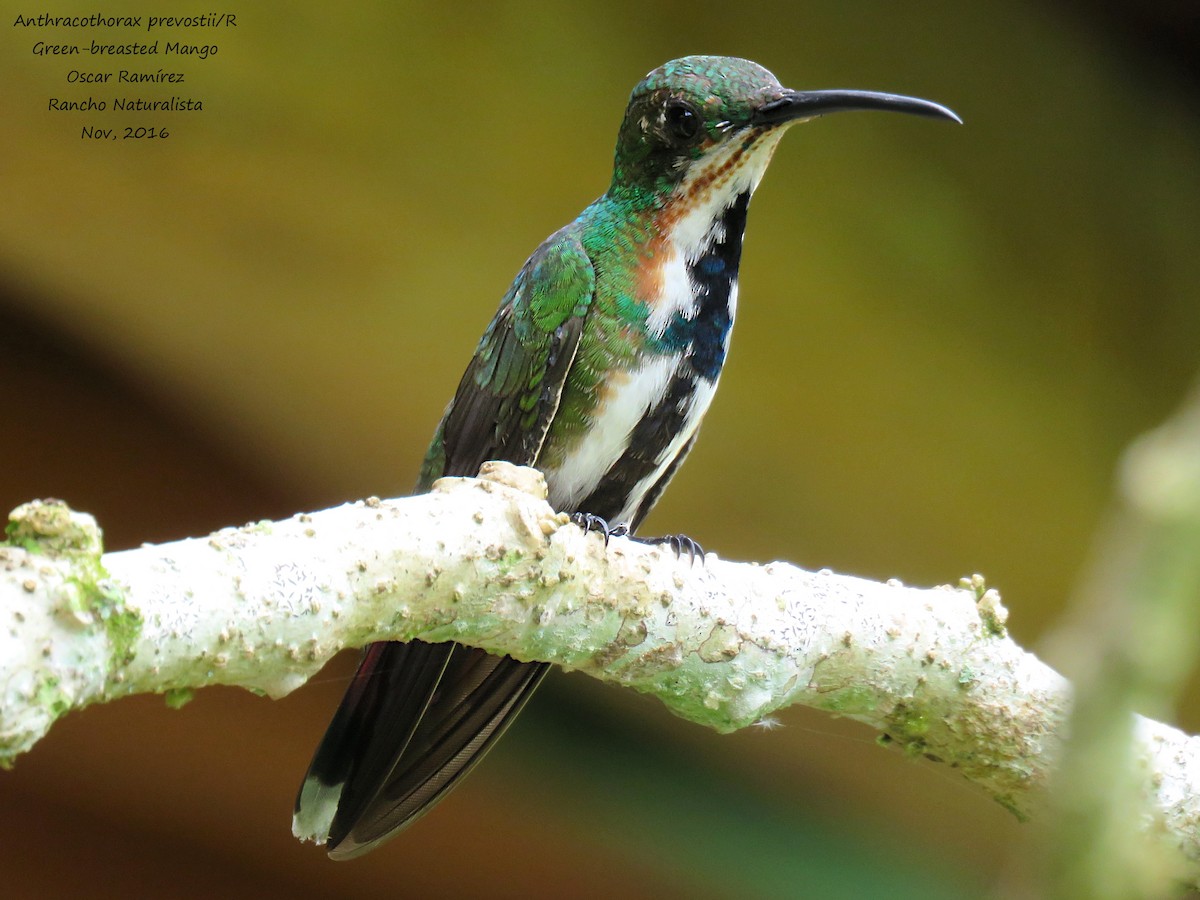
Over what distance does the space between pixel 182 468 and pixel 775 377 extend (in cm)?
204

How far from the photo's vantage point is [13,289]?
346 cm

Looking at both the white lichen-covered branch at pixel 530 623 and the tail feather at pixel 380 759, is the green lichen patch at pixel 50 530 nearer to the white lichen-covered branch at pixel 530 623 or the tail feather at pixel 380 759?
the white lichen-covered branch at pixel 530 623

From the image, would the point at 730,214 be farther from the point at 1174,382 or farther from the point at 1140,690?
the point at 1174,382

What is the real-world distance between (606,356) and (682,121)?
459mm

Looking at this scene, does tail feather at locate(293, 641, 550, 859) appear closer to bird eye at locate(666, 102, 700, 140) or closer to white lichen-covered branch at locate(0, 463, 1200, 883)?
white lichen-covered branch at locate(0, 463, 1200, 883)

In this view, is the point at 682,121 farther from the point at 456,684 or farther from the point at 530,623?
the point at 456,684

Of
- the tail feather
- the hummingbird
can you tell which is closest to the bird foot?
the hummingbird

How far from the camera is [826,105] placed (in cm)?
196

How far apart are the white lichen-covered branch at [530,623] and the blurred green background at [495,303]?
219 cm

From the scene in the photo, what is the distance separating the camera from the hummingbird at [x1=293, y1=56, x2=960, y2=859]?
6.75 ft

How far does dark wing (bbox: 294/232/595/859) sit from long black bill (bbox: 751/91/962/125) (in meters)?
0.43

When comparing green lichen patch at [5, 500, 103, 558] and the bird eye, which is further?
the bird eye

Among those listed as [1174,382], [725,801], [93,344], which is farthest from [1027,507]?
Result: [93,344]

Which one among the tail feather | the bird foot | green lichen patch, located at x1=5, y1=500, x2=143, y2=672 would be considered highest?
the bird foot
